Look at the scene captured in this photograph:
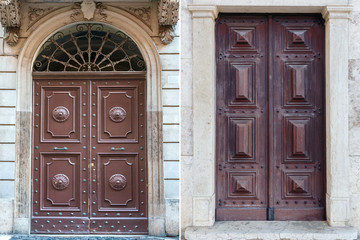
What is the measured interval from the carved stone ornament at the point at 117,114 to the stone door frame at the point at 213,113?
6.55ft

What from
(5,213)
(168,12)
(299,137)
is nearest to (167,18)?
(168,12)

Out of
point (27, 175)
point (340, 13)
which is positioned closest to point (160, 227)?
point (27, 175)

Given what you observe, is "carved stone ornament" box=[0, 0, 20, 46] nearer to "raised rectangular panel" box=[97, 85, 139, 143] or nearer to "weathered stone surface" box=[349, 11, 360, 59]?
"raised rectangular panel" box=[97, 85, 139, 143]

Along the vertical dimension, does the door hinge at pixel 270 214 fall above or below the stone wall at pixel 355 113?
below

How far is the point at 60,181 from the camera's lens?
7.43m

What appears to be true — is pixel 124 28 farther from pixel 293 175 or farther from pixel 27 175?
pixel 293 175

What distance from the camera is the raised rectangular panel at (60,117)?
Result: 7.46 metres

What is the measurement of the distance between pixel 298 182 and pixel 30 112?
14.9ft

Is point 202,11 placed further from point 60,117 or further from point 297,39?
point 60,117

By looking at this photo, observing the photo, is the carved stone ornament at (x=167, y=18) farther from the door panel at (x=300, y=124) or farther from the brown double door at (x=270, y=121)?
the door panel at (x=300, y=124)

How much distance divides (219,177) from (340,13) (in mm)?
2804

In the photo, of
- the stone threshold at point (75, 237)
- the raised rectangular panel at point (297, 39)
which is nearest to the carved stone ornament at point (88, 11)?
the raised rectangular panel at point (297, 39)

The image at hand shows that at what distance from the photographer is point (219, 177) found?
6133mm

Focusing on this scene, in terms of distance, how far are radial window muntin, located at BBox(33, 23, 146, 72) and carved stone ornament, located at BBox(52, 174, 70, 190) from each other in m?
1.86
